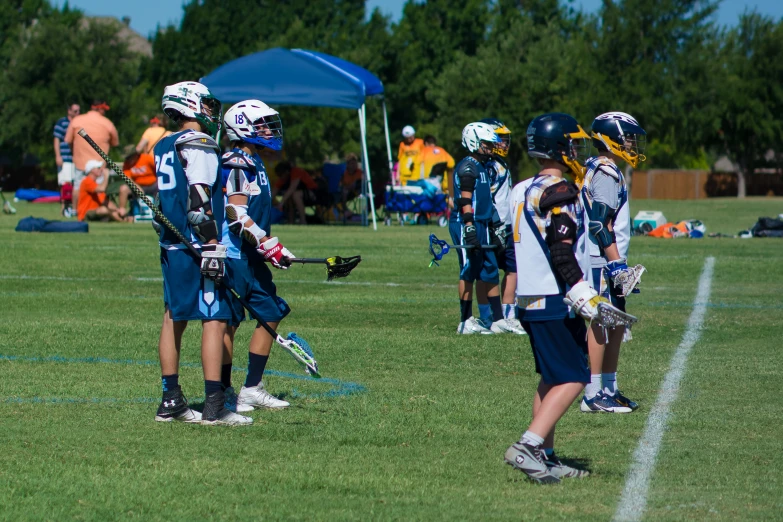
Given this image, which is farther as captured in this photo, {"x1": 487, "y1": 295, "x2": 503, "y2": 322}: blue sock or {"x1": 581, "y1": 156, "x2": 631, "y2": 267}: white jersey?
{"x1": 487, "y1": 295, "x2": 503, "y2": 322}: blue sock

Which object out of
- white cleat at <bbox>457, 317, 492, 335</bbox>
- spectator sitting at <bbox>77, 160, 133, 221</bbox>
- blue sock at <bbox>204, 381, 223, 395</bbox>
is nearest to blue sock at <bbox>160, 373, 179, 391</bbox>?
blue sock at <bbox>204, 381, 223, 395</bbox>

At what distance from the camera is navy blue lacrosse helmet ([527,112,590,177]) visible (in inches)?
236

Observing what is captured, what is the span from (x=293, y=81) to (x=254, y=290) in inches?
710

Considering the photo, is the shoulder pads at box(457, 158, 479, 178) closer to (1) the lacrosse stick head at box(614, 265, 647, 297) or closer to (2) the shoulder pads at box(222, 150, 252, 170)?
(1) the lacrosse stick head at box(614, 265, 647, 297)

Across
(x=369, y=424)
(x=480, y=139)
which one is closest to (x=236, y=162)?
(x=369, y=424)

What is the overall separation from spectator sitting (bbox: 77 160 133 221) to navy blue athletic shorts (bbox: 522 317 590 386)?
2068 centimetres

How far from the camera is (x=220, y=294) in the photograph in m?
7.10

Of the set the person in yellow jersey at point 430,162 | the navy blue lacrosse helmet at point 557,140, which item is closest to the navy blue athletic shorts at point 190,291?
the navy blue lacrosse helmet at point 557,140

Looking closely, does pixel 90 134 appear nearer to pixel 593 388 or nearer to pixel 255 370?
pixel 255 370

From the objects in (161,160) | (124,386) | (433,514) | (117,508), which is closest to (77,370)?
(124,386)

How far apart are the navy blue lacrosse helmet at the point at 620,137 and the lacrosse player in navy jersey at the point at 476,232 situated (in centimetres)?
310

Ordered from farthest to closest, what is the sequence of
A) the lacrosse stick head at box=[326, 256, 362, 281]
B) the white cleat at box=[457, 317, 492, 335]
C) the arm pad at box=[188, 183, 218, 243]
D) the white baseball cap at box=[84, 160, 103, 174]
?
1. the white baseball cap at box=[84, 160, 103, 174]
2. the white cleat at box=[457, 317, 492, 335]
3. the lacrosse stick head at box=[326, 256, 362, 281]
4. the arm pad at box=[188, 183, 218, 243]

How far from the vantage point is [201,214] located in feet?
22.6

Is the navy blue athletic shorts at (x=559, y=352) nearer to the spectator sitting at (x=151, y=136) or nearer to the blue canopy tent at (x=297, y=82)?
the blue canopy tent at (x=297, y=82)
